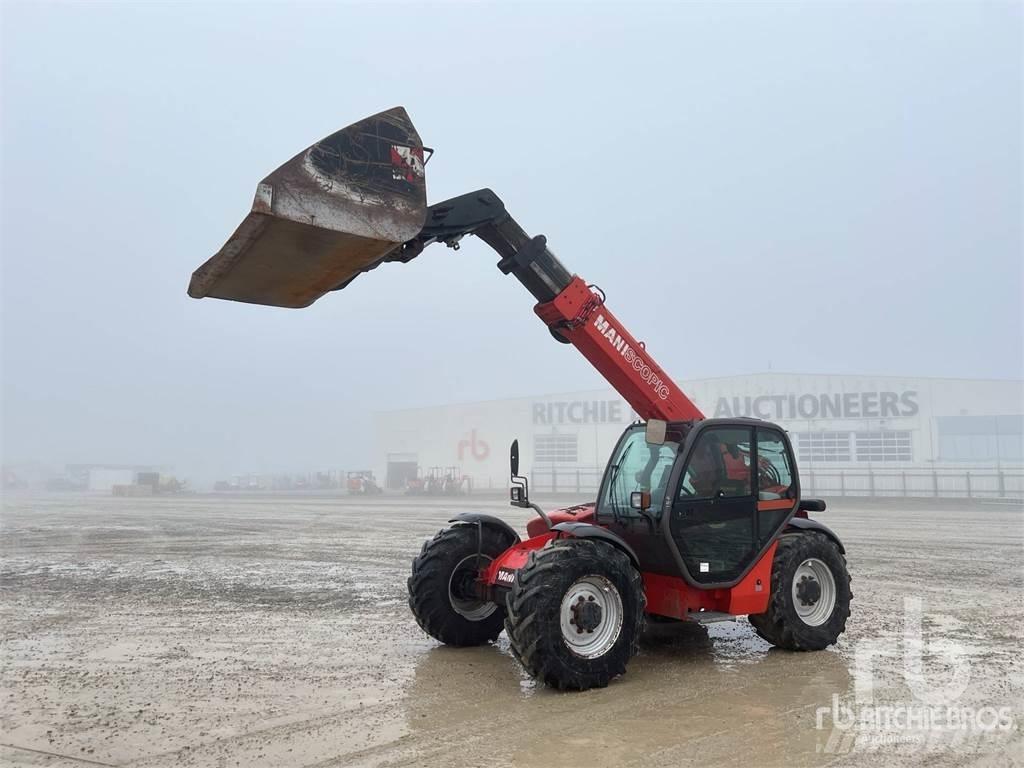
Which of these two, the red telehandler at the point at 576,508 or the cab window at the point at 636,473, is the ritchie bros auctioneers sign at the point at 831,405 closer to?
the red telehandler at the point at 576,508

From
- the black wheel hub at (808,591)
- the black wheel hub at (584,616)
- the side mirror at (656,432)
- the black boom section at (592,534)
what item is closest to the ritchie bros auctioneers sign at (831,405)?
the black wheel hub at (808,591)

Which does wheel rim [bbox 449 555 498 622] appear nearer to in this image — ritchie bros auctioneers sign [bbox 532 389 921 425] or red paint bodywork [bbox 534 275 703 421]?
red paint bodywork [bbox 534 275 703 421]

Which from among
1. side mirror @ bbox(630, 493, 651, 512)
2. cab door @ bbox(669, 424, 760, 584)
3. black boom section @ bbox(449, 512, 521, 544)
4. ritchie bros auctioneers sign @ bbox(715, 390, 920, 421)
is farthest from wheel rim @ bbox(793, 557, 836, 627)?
ritchie bros auctioneers sign @ bbox(715, 390, 920, 421)

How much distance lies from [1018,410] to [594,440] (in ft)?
66.2

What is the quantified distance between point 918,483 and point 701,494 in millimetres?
32047

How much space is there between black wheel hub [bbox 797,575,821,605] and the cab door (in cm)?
63

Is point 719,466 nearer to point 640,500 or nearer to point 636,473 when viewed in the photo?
point 636,473

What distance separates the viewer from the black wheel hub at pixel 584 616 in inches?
221

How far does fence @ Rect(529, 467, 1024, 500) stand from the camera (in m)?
32.0

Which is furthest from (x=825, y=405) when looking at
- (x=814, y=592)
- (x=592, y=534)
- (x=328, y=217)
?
(x=328, y=217)

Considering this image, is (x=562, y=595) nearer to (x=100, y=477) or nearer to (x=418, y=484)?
(x=418, y=484)

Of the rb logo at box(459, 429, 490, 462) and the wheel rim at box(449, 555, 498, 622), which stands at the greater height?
the rb logo at box(459, 429, 490, 462)

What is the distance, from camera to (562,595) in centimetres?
547

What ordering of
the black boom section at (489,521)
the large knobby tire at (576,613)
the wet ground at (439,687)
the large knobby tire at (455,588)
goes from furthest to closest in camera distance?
the black boom section at (489,521) → the large knobby tire at (455,588) → the large knobby tire at (576,613) → the wet ground at (439,687)
